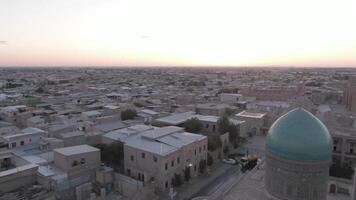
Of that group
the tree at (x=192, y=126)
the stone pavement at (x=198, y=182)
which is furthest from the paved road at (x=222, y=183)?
the tree at (x=192, y=126)

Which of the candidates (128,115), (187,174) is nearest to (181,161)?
(187,174)

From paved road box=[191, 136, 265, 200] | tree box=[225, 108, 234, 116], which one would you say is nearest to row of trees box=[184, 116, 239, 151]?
paved road box=[191, 136, 265, 200]

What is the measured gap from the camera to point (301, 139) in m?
15.8

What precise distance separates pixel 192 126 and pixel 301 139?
19095 mm

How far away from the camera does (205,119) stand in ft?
123

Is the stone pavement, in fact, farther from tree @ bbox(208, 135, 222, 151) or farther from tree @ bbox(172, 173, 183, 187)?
tree @ bbox(208, 135, 222, 151)

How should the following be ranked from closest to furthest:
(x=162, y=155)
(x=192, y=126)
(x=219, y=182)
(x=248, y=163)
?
(x=162, y=155), (x=219, y=182), (x=248, y=163), (x=192, y=126)

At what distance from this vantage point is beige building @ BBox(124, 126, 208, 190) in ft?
75.3

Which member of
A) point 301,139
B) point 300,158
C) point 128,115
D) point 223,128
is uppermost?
point 301,139

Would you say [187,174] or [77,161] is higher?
[77,161]

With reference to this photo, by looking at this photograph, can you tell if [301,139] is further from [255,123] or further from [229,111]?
[229,111]

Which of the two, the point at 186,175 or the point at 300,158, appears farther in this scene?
the point at 186,175

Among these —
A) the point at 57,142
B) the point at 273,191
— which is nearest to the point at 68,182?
the point at 57,142

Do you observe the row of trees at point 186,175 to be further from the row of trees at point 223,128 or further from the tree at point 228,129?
the tree at point 228,129
